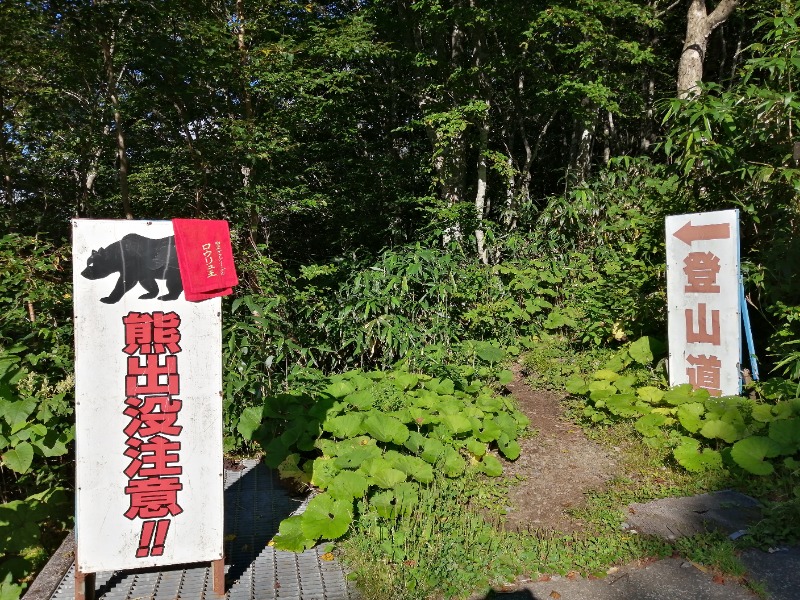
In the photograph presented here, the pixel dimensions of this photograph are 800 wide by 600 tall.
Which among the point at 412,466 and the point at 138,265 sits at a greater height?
the point at 138,265

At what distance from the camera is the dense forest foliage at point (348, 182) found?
4.80m

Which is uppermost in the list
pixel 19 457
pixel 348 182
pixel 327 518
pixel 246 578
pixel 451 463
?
pixel 348 182

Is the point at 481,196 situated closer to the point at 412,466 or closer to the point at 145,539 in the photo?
the point at 412,466

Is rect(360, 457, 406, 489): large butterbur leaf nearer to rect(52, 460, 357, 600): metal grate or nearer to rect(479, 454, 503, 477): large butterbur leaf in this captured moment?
rect(52, 460, 357, 600): metal grate

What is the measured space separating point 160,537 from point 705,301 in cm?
465

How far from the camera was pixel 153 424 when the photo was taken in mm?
2859

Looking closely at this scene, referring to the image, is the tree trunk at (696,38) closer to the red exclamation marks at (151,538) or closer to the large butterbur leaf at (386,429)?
the large butterbur leaf at (386,429)

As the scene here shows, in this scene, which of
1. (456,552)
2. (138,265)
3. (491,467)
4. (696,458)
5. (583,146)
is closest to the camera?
(138,265)

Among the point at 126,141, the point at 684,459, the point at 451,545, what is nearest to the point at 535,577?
the point at 451,545

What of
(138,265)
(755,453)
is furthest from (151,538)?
(755,453)

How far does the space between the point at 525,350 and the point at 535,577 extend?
430 centimetres

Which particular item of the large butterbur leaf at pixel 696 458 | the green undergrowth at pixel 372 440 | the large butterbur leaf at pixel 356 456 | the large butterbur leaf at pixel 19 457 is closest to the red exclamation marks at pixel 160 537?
the green undergrowth at pixel 372 440

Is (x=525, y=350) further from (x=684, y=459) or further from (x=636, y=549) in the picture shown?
(x=636, y=549)

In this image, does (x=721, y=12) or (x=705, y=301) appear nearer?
(x=705, y=301)
